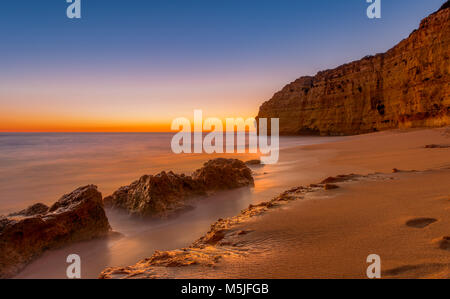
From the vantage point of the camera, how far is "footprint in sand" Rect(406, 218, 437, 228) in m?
1.76

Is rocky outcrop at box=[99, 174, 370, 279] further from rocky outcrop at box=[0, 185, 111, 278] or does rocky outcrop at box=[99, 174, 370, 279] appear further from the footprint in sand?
rocky outcrop at box=[0, 185, 111, 278]

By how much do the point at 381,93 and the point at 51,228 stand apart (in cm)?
3169

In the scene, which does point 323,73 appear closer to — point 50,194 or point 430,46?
point 430,46

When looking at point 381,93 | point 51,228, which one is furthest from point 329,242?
point 381,93

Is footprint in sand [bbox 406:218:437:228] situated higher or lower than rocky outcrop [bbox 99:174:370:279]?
higher

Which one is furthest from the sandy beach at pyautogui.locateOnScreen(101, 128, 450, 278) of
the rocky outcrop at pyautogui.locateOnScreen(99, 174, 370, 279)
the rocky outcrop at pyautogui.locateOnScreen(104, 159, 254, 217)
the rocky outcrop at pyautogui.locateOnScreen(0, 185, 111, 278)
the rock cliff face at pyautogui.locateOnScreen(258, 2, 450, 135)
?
the rock cliff face at pyautogui.locateOnScreen(258, 2, 450, 135)

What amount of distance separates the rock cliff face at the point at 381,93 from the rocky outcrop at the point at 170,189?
18.1 meters

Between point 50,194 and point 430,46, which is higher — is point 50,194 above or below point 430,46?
below

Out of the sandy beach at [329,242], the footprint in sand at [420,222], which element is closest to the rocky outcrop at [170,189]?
the sandy beach at [329,242]

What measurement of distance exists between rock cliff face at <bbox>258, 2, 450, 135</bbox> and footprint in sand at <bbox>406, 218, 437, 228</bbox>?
1957 centimetres

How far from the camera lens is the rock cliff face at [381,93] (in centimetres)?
1761
